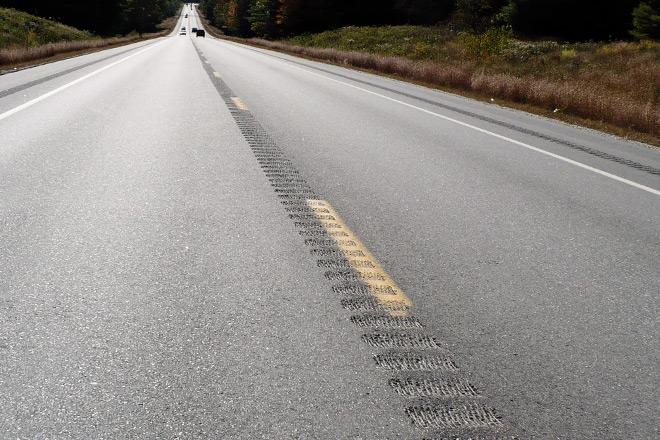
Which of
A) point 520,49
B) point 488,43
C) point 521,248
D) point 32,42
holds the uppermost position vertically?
point 488,43

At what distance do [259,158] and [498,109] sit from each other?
8143 millimetres

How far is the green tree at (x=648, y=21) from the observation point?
31375 mm

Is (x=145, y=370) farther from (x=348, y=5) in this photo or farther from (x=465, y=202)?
(x=348, y=5)

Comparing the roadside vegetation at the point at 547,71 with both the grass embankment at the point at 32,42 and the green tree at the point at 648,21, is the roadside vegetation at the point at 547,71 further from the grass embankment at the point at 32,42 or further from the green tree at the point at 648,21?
the grass embankment at the point at 32,42

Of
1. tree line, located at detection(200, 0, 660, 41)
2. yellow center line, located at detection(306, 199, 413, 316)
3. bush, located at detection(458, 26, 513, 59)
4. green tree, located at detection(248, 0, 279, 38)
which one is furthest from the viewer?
green tree, located at detection(248, 0, 279, 38)

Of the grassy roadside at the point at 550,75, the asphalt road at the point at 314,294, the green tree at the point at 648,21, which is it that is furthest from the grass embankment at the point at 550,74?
the asphalt road at the point at 314,294

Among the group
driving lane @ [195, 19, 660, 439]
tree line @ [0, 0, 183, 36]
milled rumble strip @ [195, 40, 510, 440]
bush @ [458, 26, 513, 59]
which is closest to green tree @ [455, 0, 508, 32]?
bush @ [458, 26, 513, 59]

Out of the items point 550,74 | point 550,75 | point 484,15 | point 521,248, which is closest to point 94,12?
point 484,15

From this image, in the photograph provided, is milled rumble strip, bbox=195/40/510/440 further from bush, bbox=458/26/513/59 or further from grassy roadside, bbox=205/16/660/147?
bush, bbox=458/26/513/59

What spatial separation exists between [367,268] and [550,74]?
20890 mm

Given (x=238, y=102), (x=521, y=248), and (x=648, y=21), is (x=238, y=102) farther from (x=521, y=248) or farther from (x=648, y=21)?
(x=648, y=21)

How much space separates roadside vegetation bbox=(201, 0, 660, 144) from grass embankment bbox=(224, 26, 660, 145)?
0.03m

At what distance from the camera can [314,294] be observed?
9.57 feet

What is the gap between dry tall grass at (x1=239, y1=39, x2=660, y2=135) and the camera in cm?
1155
